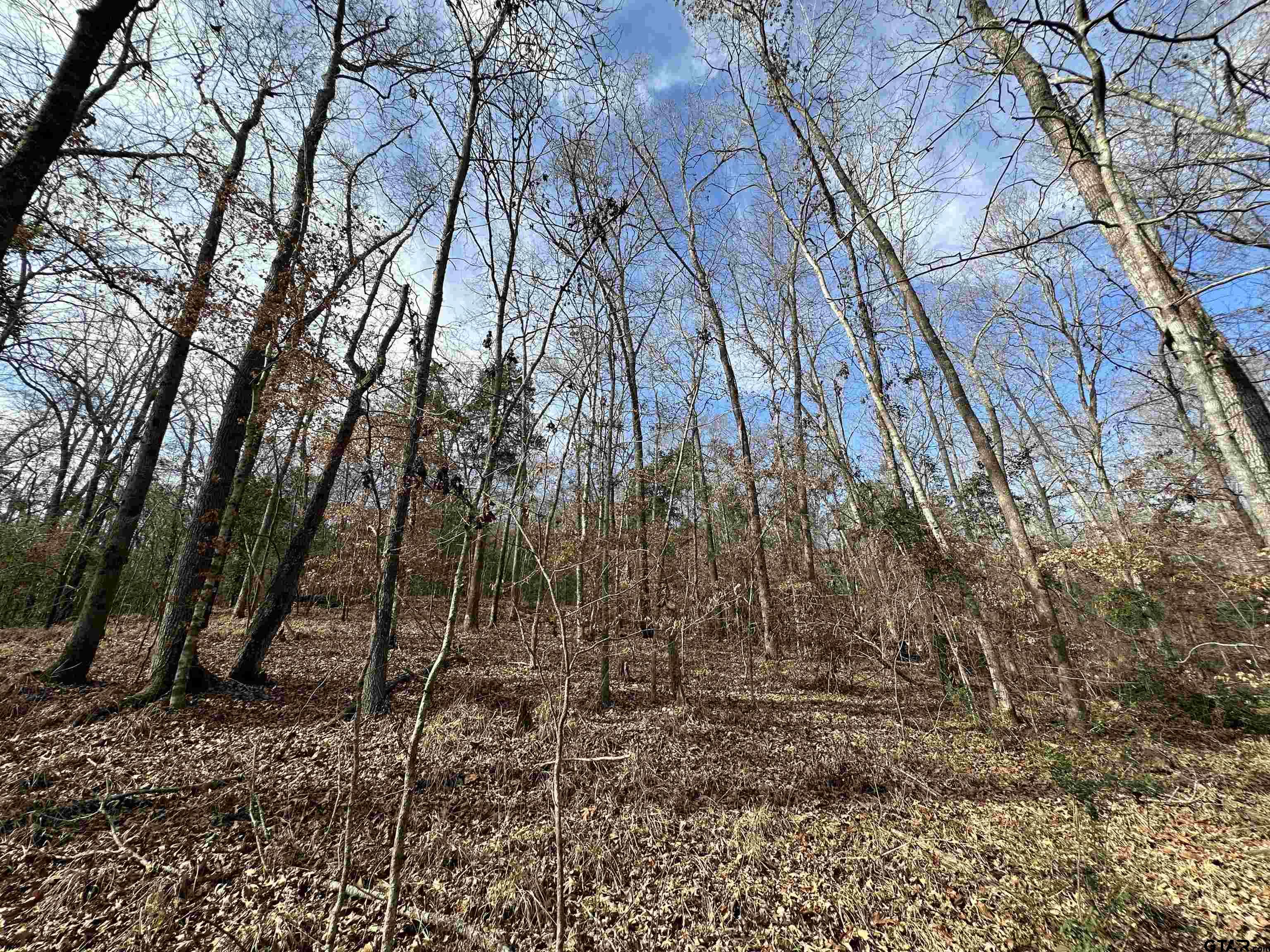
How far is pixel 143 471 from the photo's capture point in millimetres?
5695

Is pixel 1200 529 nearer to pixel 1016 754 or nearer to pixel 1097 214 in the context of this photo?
pixel 1016 754

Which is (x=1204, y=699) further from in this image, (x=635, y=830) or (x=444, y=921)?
(x=444, y=921)

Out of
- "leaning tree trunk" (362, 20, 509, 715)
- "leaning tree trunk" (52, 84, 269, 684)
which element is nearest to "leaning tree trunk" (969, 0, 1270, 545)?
"leaning tree trunk" (362, 20, 509, 715)

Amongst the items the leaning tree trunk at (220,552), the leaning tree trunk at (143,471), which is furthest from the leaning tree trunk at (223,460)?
the leaning tree trunk at (143,471)

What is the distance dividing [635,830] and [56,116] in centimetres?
612

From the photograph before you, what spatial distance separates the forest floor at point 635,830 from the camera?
2.25 metres

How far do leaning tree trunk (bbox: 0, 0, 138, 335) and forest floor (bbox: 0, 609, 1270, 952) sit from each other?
146 inches

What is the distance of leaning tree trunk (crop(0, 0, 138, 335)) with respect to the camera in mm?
2602

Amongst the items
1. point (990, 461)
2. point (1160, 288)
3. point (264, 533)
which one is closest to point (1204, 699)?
point (990, 461)

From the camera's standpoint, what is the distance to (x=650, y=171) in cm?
702

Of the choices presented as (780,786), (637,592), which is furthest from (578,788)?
(637,592)

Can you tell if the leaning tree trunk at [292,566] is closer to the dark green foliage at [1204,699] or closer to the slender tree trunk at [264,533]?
the slender tree trunk at [264,533]

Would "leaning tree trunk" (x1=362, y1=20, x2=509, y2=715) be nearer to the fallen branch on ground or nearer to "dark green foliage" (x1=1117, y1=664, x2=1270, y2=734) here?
the fallen branch on ground

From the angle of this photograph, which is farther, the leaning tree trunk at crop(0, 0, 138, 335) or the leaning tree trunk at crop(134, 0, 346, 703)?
the leaning tree trunk at crop(134, 0, 346, 703)
